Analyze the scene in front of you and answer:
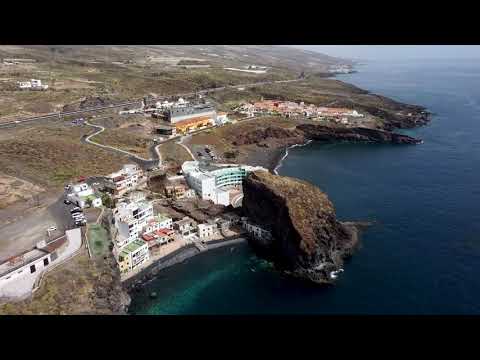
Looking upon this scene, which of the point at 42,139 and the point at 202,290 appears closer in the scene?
the point at 202,290

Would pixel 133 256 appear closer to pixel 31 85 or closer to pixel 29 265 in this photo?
pixel 29 265

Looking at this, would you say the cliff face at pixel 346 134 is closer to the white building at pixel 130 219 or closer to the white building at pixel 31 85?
the white building at pixel 130 219

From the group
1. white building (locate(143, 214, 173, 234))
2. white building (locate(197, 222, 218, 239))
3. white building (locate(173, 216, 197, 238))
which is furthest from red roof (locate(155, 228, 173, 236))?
white building (locate(197, 222, 218, 239))

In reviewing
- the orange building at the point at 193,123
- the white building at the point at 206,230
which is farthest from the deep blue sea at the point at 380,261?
the orange building at the point at 193,123
